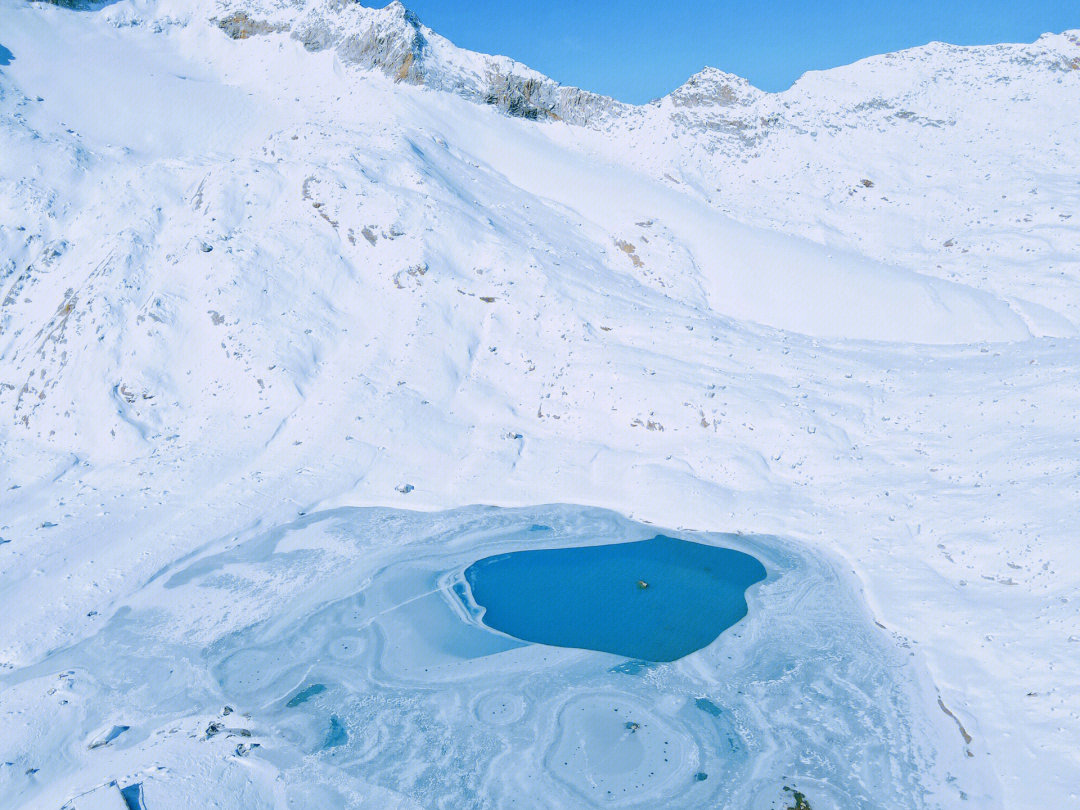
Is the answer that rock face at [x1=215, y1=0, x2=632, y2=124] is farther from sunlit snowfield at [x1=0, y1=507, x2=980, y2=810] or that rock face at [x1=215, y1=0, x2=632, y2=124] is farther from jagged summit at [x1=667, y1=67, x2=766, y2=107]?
sunlit snowfield at [x1=0, y1=507, x2=980, y2=810]

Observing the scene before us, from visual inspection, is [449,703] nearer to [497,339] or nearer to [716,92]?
[497,339]

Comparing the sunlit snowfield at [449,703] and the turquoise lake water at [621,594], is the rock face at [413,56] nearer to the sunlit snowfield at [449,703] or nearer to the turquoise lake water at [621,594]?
the turquoise lake water at [621,594]

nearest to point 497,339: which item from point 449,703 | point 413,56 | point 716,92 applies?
point 449,703

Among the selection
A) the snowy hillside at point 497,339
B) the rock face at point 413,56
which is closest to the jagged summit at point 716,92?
the snowy hillside at point 497,339

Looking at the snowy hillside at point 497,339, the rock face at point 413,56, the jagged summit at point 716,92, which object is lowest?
the snowy hillside at point 497,339

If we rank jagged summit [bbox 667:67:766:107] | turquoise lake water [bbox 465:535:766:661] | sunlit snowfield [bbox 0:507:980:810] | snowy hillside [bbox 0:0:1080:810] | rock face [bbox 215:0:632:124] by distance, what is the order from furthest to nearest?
jagged summit [bbox 667:67:766:107] → rock face [bbox 215:0:632:124] → turquoise lake water [bbox 465:535:766:661] → snowy hillside [bbox 0:0:1080:810] → sunlit snowfield [bbox 0:507:980:810]

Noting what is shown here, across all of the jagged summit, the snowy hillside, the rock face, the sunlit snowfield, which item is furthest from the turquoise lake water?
the jagged summit

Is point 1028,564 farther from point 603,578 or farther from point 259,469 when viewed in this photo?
point 259,469
